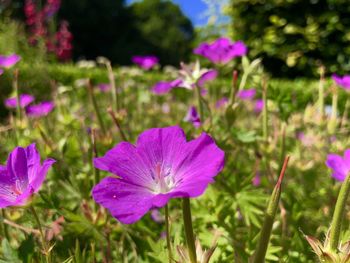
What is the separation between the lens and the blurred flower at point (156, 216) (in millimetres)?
1537

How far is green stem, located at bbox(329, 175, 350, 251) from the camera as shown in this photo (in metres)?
0.64

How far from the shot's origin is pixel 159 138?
2.60ft

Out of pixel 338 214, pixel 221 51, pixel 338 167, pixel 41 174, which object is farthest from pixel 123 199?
pixel 221 51

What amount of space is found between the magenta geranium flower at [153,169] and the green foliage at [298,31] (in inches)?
239

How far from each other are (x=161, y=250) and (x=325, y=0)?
23.0 ft

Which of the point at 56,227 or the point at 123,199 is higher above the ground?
the point at 123,199

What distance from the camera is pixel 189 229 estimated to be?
0.66m

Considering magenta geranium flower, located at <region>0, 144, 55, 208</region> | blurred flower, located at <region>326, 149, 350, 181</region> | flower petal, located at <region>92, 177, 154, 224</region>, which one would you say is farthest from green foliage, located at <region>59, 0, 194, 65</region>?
flower petal, located at <region>92, 177, 154, 224</region>

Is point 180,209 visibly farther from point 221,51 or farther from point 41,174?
point 221,51

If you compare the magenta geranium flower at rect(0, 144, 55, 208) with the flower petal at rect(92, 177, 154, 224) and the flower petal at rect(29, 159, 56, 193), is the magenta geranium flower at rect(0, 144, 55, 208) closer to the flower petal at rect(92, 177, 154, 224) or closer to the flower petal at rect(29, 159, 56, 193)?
the flower petal at rect(29, 159, 56, 193)

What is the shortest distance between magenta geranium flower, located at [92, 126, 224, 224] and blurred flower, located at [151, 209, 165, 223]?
30.4 inches

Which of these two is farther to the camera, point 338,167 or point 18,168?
point 338,167

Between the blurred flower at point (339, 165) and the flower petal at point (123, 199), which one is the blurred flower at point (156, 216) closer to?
the blurred flower at point (339, 165)

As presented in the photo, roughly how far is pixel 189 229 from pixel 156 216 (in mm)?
928
